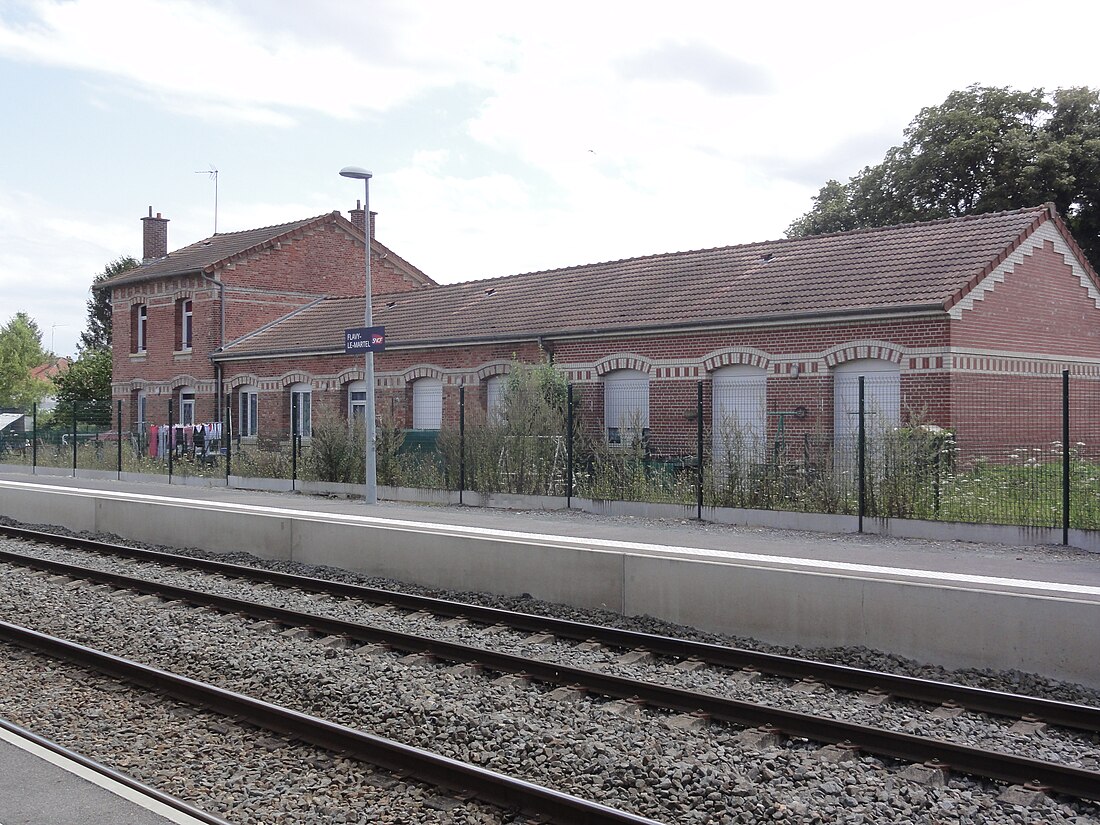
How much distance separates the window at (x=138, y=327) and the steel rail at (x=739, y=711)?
106 feet

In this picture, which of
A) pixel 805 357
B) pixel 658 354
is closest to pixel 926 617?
pixel 805 357

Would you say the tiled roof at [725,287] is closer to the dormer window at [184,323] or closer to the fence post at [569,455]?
the fence post at [569,455]

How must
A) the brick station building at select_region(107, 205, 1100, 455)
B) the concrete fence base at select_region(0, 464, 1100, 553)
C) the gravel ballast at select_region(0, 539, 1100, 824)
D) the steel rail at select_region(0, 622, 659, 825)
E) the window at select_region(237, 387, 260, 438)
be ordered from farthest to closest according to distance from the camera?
the window at select_region(237, 387, 260, 438) → the brick station building at select_region(107, 205, 1100, 455) → the concrete fence base at select_region(0, 464, 1100, 553) → the gravel ballast at select_region(0, 539, 1100, 824) → the steel rail at select_region(0, 622, 659, 825)

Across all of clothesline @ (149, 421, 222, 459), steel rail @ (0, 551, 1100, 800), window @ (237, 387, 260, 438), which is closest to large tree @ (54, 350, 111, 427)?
window @ (237, 387, 260, 438)

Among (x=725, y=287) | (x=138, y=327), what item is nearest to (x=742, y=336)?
(x=725, y=287)

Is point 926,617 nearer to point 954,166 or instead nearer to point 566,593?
point 566,593

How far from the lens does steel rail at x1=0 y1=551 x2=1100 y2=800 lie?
19.9ft

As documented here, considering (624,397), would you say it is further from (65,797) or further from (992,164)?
(992,164)

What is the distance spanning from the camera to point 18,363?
6981 centimetres

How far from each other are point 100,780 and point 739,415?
1734cm

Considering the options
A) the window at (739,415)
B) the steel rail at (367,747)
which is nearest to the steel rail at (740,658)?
the steel rail at (367,747)

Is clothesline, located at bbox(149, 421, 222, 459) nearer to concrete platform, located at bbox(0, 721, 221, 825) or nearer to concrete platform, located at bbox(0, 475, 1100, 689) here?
concrete platform, located at bbox(0, 475, 1100, 689)

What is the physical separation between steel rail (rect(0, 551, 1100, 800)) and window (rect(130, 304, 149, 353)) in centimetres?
3228

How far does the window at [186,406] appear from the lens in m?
37.7
